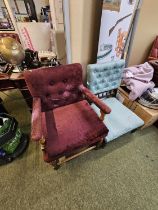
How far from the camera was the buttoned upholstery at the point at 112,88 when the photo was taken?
1.20 metres

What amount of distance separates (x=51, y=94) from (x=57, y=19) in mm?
1162

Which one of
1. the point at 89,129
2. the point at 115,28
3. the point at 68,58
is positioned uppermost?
the point at 115,28

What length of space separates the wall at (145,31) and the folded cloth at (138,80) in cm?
48

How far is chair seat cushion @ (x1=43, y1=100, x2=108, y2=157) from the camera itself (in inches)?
36.8

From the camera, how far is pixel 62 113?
1.18 meters

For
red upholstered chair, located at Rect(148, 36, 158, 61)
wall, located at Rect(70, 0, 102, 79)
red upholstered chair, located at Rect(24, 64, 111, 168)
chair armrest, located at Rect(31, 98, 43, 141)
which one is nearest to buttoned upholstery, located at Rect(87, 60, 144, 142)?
red upholstered chair, located at Rect(24, 64, 111, 168)

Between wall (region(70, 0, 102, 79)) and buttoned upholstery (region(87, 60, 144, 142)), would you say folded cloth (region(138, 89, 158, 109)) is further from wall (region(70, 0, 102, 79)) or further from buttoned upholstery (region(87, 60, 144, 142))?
wall (region(70, 0, 102, 79))

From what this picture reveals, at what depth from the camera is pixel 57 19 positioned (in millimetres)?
1623

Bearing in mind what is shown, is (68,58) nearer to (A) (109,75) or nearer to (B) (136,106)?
(A) (109,75)

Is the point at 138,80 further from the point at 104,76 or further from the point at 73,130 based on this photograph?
the point at 73,130

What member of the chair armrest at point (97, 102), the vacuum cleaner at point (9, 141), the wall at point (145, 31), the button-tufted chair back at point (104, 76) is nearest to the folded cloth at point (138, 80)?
the button-tufted chair back at point (104, 76)

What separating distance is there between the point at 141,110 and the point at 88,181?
1.05 metres

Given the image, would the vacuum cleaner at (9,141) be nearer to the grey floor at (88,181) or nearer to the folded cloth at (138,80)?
the grey floor at (88,181)

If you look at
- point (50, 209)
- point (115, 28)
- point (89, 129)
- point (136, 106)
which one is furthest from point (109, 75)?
point (50, 209)
